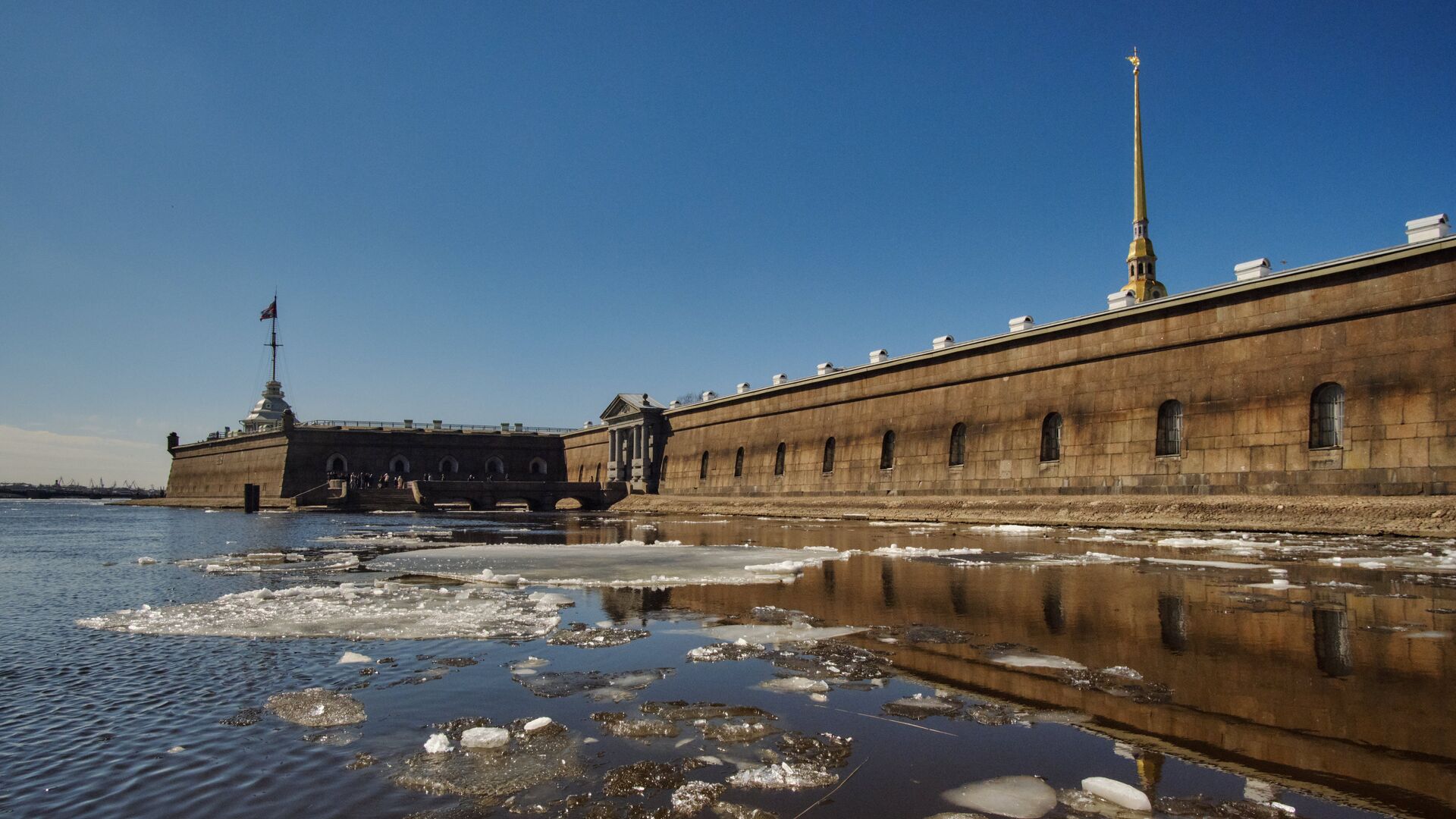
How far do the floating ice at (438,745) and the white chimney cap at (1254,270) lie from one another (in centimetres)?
2183

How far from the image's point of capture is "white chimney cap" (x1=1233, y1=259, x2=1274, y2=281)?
20078 mm

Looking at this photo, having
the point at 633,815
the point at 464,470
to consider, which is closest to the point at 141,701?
the point at 633,815

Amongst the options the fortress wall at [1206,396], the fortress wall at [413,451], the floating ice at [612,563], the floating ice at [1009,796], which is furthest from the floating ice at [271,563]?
the fortress wall at [413,451]

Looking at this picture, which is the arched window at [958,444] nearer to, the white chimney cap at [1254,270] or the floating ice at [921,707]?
the white chimney cap at [1254,270]

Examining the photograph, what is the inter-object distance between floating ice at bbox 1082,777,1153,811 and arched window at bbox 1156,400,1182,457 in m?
21.0

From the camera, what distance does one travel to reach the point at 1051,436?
25.4 m

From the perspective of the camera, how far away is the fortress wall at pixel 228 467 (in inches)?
2591

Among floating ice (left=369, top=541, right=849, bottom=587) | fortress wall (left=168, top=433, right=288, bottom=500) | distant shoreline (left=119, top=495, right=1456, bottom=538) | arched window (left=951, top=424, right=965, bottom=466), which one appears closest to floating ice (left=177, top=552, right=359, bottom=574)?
floating ice (left=369, top=541, right=849, bottom=587)

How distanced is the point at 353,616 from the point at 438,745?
14.9ft

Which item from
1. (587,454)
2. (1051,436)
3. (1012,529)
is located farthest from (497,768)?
(587,454)

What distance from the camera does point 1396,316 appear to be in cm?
1717

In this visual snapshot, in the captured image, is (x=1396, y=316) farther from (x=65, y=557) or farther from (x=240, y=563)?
(x=65, y=557)

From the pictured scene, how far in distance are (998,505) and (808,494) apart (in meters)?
12.6

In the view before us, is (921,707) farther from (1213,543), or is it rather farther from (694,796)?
(1213,543)
